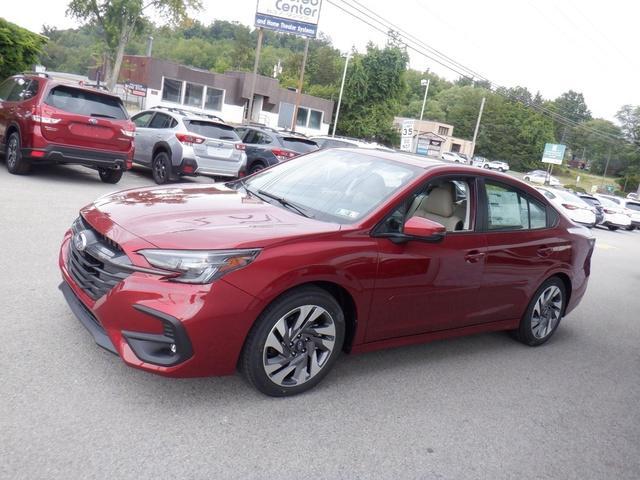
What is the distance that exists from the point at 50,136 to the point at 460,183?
779 centimetres

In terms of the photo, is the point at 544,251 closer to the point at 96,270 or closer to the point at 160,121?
the point at 96,270

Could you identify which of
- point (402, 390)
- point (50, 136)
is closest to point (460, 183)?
point (402, 390)

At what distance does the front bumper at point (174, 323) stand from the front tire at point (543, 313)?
325cm

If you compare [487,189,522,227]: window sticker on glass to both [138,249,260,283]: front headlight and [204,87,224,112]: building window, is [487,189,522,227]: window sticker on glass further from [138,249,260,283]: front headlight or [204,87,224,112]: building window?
[204,87,224,112]: building window

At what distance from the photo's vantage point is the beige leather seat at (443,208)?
478 cm

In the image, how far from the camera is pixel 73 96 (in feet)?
34.1

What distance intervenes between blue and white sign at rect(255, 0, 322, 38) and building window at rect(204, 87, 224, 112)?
74.8 feet

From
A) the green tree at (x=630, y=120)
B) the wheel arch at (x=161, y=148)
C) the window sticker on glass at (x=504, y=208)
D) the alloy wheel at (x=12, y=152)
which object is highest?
the green tree at (x=630, y=120)

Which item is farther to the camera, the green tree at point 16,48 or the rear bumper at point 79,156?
the green tree at point 16,48

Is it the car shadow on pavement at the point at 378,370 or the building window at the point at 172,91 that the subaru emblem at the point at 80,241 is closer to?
the car shadow on pavement at the point at 378,370

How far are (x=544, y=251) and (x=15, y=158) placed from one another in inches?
360

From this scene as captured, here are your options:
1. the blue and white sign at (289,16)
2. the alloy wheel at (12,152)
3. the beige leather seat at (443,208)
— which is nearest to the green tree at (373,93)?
the blue and white sign at (289,16)

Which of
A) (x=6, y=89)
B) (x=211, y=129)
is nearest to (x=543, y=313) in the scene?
(x=211, y=129)

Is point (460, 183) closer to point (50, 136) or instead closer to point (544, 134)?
point (50, 136)
